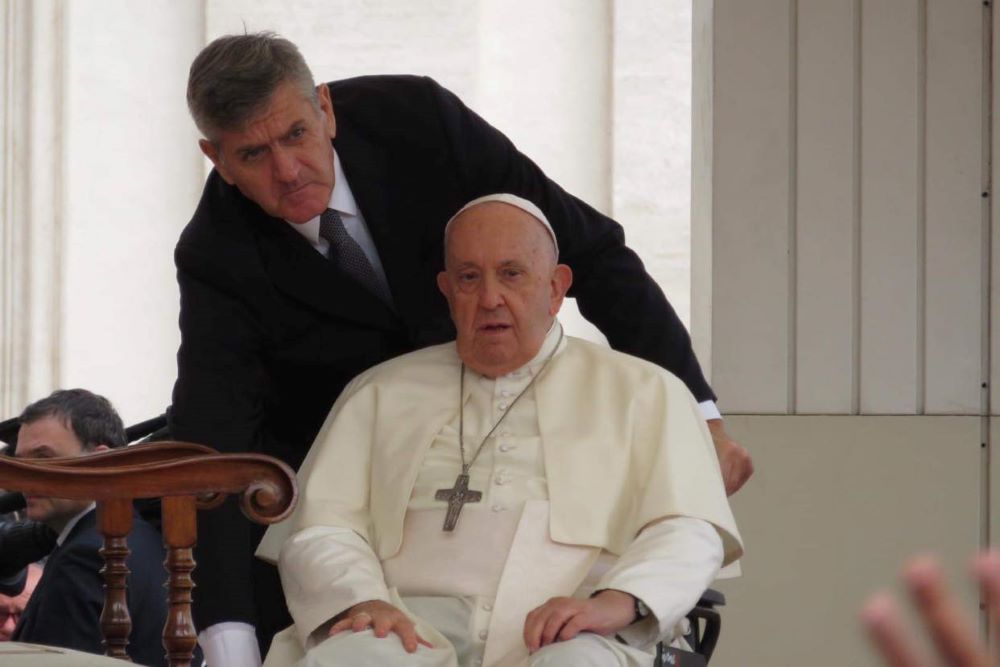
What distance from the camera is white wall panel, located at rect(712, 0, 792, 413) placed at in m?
5.11

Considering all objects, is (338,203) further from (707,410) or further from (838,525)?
(838,525)

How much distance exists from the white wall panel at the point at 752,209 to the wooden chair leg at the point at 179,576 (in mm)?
2841

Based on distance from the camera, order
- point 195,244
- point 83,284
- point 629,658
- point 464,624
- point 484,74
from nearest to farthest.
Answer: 1. point 629,658
2. point 464,624
3. point 195,244
4. point 484,74
5. point 83,284

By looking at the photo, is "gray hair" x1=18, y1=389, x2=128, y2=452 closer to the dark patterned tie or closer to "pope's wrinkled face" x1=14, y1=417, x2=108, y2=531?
"pope's wrinkled face" x1=14, y1=417, x2=108, y2=531

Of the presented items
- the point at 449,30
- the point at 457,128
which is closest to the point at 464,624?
the point at 457,128

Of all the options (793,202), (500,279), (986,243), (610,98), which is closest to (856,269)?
(793,202)

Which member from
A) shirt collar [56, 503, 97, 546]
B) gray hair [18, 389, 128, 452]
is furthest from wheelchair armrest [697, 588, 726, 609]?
gray hair [18, 389, 128, 452]

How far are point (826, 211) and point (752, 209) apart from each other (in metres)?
0.24

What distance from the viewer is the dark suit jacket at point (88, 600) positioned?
3.62 m

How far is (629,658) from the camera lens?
2.33 m

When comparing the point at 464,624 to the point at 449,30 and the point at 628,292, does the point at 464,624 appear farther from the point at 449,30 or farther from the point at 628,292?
the point at 449,30

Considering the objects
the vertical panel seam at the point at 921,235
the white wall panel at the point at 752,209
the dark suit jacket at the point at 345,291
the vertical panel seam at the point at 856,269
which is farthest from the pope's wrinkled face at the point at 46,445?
the vertical panel seam at the point at 921,235

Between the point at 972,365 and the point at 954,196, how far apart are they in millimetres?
552

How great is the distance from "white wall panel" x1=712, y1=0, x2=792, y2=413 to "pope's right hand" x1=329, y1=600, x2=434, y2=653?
2.75 m
